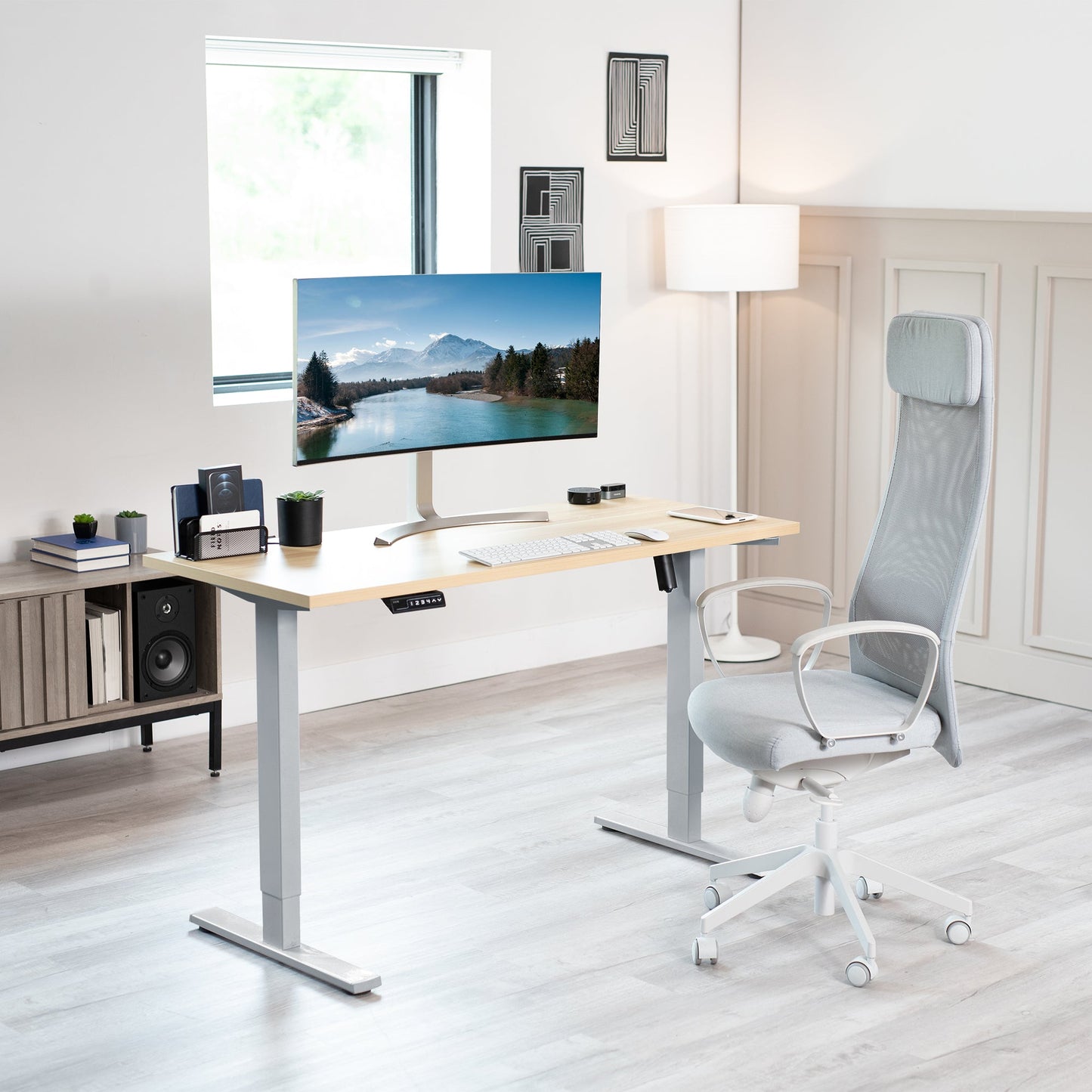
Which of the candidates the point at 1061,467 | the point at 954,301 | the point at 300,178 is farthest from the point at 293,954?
the point at 954,301

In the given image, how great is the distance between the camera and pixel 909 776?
450 cm

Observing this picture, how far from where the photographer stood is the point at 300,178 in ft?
16.9

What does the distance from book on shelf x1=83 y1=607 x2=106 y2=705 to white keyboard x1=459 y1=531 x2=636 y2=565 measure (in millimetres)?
1314

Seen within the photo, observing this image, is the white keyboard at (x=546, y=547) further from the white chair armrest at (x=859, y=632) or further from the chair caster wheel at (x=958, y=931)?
the chair caster wheel at (x=958, y=931)

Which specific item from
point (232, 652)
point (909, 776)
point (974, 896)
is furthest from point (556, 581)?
point (974, 896)

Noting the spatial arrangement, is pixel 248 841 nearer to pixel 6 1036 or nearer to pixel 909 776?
pixel 6 1036

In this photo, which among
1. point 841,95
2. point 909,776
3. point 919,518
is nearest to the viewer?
point 919,518

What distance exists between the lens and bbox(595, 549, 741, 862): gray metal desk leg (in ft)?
12.5

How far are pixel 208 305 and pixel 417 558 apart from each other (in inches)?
65.0

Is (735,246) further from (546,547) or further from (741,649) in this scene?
(546,547)

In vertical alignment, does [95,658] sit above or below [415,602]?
below

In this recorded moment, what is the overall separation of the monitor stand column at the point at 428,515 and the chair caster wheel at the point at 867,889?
1.14 meters

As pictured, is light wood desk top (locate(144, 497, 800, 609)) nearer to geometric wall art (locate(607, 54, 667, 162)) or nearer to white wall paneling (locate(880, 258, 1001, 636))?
Result: white wall paneling (locate(880, 258, 1001, 636))

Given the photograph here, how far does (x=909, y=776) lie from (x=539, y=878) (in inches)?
51.4
